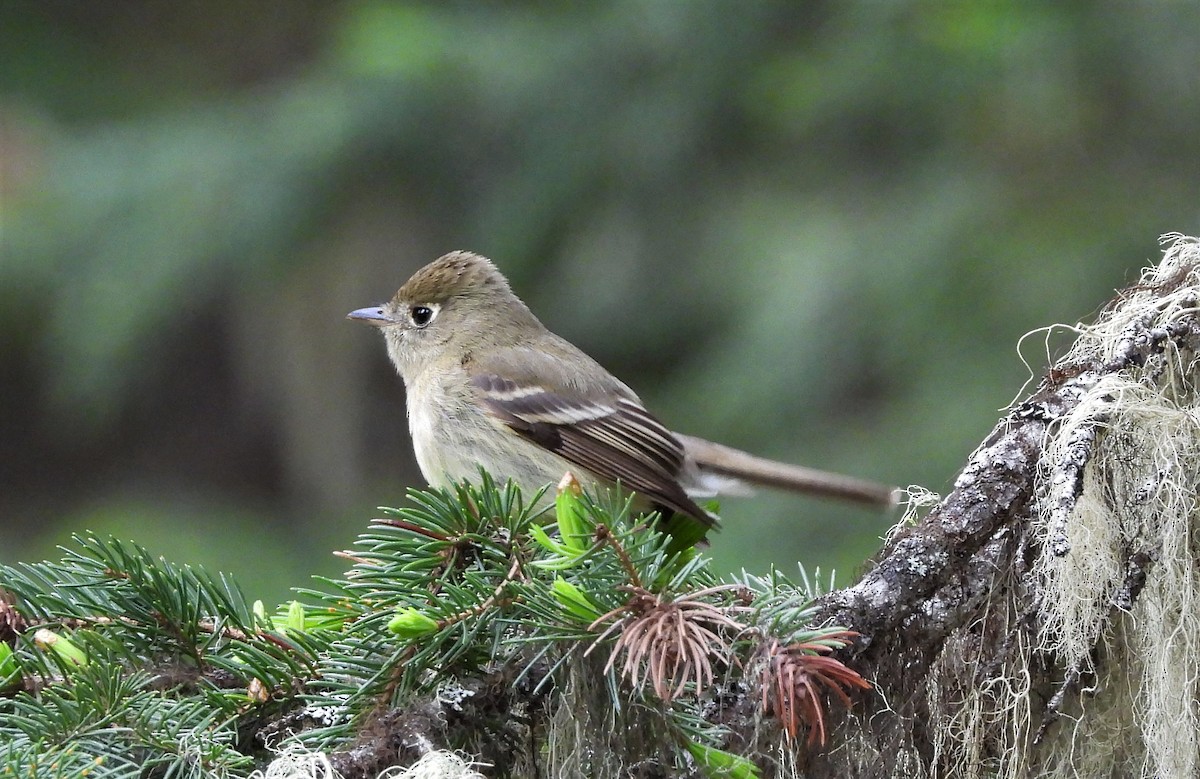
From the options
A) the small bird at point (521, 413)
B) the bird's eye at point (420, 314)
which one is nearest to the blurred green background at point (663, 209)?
the small bird at point (521, 413)

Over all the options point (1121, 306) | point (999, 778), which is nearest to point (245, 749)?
point (999, 778)

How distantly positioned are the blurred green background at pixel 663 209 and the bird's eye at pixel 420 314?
1.97 meters

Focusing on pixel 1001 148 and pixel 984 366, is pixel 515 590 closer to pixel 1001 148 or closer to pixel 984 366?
pixel 984 366

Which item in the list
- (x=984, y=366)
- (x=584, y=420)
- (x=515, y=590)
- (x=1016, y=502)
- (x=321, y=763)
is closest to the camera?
(x=321, y=763)

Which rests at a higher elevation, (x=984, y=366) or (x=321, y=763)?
(x=984, y=366)

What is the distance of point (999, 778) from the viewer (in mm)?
2049

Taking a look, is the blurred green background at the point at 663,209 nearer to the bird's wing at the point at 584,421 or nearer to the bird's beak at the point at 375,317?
the bird's wing at the point at 584,421

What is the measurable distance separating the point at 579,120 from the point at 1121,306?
4768mm

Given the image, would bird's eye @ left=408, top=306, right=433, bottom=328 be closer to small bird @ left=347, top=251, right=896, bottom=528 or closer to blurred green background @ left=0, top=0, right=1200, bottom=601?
small bird @ left=347, top=251, right=896, bottom=528

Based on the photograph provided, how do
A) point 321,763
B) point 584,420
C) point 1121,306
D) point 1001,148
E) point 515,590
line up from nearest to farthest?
point 321,763, point 515,590, point 1121,306, point 584,420, point 1001,148

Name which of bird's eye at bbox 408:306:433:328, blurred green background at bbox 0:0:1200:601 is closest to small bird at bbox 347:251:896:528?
→ bird's eye at bbox 408:306:433:328

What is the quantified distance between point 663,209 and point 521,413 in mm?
3460

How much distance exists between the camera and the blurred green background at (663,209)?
5871 mm

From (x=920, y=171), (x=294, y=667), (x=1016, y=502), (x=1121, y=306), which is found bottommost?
(x=294, y=667)
